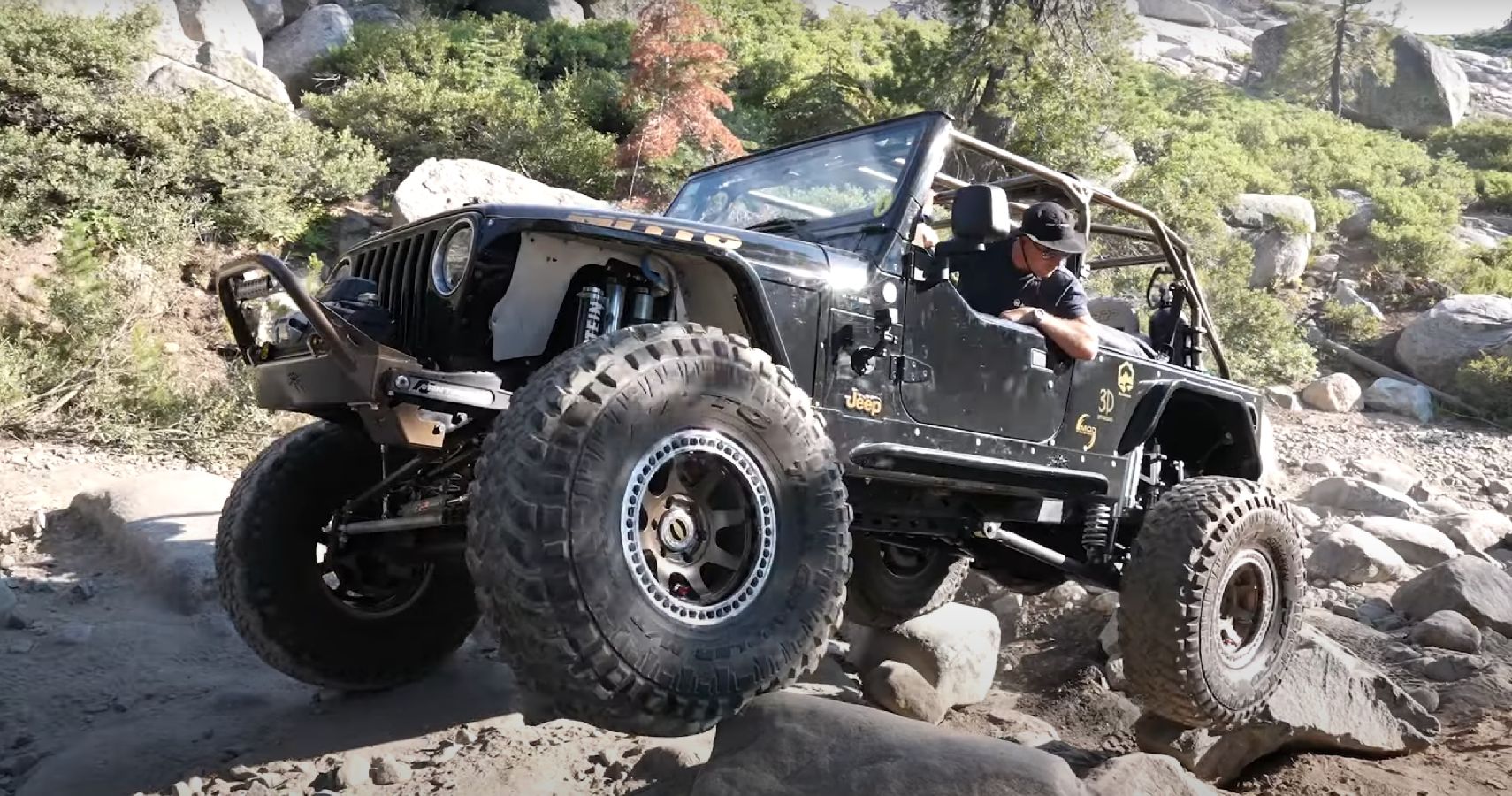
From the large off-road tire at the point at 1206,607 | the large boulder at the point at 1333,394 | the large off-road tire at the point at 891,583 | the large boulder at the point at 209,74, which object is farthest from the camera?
the large boulder at the point at 1333,394

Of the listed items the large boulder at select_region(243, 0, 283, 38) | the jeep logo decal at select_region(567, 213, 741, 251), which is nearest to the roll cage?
the jeep logo decal at select_region(567, 213, 741, 251)

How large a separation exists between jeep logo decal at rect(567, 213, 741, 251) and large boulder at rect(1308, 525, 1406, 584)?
6.02m

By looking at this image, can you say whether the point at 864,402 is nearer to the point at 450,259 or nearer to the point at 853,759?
the point at 853,759

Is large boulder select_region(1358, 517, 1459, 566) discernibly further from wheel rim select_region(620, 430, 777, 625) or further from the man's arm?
wheel rim select_region(620, 430, 777, 625)

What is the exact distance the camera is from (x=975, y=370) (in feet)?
11.0

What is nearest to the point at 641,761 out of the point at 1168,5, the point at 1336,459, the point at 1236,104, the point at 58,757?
the point at 58,757

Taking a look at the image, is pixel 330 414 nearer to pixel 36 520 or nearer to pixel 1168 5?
pixel 36 520

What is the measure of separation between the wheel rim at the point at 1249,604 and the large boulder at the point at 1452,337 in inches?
538

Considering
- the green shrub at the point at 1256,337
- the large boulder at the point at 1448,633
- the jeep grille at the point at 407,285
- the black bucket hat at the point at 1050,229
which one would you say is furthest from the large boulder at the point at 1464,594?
the green shrub at the point at 1256,337

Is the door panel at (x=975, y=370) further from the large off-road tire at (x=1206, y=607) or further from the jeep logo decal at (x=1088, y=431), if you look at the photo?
the large off-road tire at (x=1206, y=607)

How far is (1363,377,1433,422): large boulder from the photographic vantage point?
1368 cm

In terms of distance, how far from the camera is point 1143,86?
98.9 feet

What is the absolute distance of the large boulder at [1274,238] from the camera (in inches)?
757

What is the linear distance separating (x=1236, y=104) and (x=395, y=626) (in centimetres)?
3654
